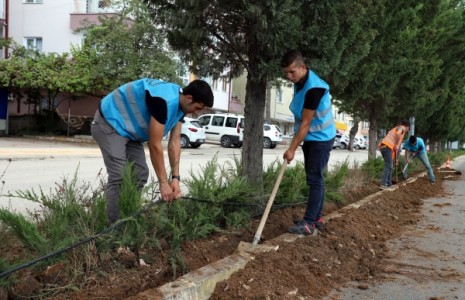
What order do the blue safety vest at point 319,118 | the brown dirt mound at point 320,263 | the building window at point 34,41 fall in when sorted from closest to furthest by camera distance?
1. the brown dirt mound at point 320,263
2. the blue safety vest at point 319,118
3. the building window at point 34,41

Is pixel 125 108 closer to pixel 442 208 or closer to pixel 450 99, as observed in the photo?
pixel 442 208

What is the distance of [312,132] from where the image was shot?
5.06 m

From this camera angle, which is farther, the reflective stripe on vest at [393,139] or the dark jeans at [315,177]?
the reflective stripe on vest at [393,139]

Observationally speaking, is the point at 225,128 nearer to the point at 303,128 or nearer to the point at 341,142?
the point at 341,142

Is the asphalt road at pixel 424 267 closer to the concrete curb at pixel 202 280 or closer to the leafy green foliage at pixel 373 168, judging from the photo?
the concrete curb at pixel 202 280

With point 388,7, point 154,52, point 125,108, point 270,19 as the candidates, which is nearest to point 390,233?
point 270,19

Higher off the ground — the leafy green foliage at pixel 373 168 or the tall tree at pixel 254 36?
the tall tree at pixel 254 36

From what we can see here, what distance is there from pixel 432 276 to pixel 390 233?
1.78m

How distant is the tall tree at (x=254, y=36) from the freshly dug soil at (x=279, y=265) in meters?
1.13

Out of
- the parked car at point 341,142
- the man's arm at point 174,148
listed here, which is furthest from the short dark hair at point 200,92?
the parked car at point 341,142

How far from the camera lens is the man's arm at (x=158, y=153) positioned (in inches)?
139

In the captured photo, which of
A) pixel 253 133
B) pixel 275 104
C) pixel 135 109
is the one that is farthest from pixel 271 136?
pixel 135 109

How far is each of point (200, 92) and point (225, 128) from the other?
993 inches

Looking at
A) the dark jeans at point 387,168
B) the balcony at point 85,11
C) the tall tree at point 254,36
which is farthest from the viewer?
the balcony at point 85,11
